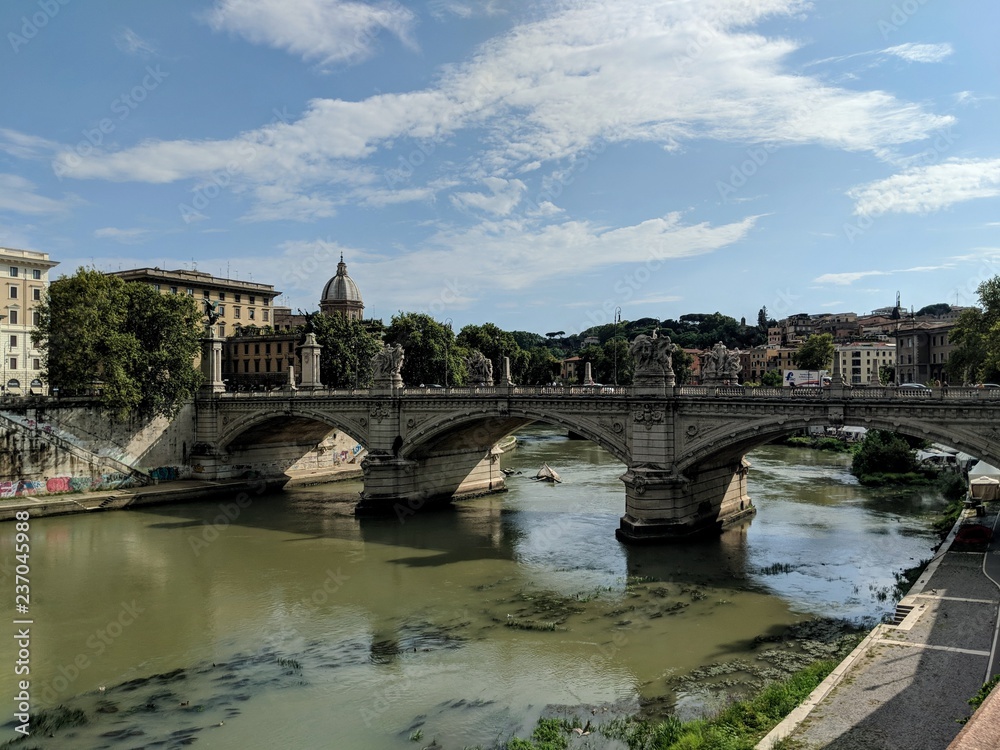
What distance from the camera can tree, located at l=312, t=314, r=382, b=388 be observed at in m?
65.8

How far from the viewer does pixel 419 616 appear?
2339 centimetres

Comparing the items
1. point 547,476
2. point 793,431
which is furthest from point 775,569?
point 547,476

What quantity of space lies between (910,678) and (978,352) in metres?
45.4

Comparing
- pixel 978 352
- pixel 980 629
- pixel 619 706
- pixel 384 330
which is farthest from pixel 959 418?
pixel 384 330

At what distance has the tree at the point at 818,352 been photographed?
89625mm

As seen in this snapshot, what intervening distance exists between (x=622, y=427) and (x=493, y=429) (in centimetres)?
Result: 1132

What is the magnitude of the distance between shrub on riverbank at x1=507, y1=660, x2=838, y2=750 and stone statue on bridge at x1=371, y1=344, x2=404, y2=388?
1072 inches

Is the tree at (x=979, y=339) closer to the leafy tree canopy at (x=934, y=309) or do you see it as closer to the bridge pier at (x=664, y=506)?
the bridge pier at (x=664, y=506)

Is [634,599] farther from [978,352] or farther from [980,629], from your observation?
[978,352]

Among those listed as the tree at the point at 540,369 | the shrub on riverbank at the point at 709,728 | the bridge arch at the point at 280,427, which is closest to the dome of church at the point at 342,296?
the tree at the point at 540,369

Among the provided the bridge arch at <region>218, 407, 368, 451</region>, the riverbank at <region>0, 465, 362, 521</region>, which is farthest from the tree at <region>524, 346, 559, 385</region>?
the riverbank at <region>0, 465, 362, 521</region>

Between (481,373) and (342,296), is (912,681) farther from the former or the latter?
(342,296)

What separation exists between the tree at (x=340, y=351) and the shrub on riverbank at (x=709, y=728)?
168 ft

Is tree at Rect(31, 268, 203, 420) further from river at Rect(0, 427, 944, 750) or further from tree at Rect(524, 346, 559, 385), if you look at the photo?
tree at Rect(524, 346, 559, 385)
